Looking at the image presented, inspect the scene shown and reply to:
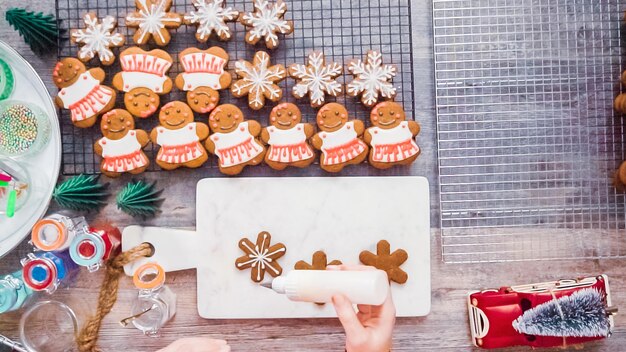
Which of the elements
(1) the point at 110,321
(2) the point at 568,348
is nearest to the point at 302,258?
(1) the point at 110,321

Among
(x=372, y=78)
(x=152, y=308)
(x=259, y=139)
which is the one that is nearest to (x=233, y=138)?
(x=259, y=139)

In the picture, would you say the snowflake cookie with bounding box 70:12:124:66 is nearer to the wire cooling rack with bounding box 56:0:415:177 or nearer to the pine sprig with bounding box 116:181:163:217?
the wire cooling rack with bounding box 56:0:415:177

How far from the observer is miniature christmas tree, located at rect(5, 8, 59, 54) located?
5.39 ft

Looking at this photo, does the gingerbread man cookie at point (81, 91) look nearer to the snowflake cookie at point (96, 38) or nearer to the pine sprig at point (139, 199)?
the snowflake cookie at point (96, 38)

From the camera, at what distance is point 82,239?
1.62 metres

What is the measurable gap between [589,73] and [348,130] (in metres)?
0.67

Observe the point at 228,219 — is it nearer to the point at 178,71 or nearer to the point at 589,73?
the point at 178,71

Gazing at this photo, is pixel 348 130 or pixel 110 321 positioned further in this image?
pixel 110 321

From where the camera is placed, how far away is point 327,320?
174 centimetres

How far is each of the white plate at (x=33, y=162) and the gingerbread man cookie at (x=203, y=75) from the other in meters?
0.35

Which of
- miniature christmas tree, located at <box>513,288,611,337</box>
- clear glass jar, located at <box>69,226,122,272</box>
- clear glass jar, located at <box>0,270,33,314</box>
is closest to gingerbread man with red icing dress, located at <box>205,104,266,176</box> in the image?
clear glass jar, located at <box>69,226,122,272</box>

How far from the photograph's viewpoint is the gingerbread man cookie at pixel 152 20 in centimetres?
166

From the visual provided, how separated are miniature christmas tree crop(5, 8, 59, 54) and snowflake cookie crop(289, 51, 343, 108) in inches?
25.6

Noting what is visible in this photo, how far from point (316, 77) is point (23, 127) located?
2.53 feet
